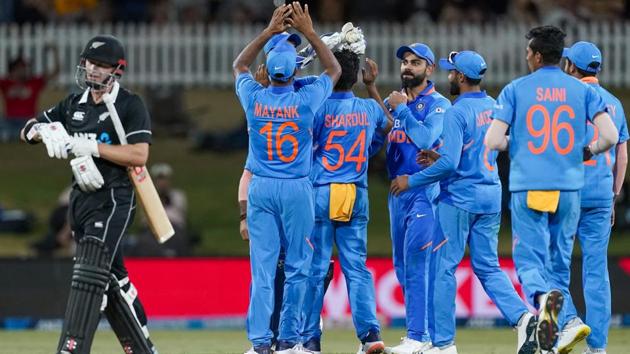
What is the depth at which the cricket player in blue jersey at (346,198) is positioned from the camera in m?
12.1

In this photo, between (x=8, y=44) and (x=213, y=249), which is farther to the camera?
(x=8, y=44)

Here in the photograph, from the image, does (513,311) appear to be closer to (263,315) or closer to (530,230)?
(530,230)

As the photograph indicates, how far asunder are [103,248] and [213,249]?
34.2 feet

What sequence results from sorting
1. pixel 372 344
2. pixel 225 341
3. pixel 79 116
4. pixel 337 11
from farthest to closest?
pixel 337 11 → pixel 225 341 → pixel 372 344 → pixel 79 116

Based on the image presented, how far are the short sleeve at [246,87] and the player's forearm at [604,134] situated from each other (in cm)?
269

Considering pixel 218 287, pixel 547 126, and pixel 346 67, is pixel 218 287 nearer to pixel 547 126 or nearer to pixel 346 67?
pixel 346 67

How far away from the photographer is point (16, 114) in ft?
77.4

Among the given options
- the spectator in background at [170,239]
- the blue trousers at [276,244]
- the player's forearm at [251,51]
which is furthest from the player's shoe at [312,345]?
the spectator in background at [170,239]

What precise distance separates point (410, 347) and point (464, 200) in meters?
1.32

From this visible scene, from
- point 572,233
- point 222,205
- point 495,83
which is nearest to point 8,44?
point 222,205

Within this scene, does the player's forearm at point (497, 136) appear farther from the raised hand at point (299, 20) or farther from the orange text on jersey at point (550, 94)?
the raised hand at point (299, 20)

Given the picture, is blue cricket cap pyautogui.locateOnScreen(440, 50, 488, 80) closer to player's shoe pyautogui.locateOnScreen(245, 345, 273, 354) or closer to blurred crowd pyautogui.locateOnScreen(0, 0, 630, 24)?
player's shoe pyautogui.locateOnScreen(245, 345, 273, 354)

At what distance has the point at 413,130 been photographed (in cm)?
1226

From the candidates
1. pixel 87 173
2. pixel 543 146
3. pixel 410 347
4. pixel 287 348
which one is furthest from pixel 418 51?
pixel 87 173
